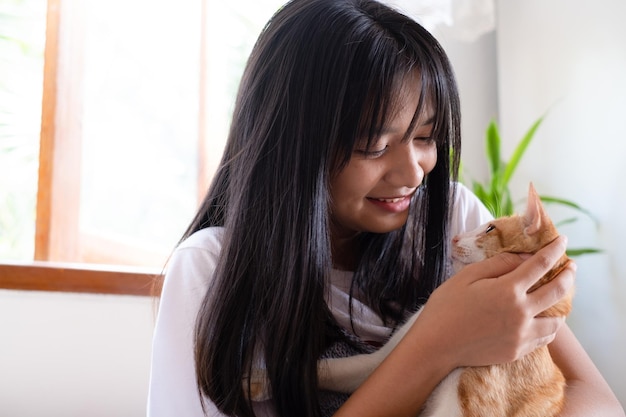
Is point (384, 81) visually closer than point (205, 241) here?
Yes

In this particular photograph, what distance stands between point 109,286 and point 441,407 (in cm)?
118

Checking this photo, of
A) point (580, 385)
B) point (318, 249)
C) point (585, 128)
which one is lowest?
point (580, 385)

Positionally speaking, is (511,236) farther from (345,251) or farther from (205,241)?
(205,241)

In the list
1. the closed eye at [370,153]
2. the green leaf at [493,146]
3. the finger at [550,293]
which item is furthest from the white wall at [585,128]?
the closed eye at [370,153]

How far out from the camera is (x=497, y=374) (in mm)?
903

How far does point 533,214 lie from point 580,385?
1.07ft

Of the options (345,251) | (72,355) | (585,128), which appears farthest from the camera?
(585,128)

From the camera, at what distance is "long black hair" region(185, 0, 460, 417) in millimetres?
909

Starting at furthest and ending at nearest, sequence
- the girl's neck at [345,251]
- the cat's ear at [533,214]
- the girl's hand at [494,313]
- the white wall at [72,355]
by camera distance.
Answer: the white wall at [72,355] < the girl's neck at [345,251] < the cat's ear at [533,214] < the girl's hand at [494,313]

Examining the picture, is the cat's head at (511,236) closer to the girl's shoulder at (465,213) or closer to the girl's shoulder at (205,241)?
the girl's shoulder at (465,213)

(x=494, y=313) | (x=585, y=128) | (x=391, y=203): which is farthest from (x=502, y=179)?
(x=494, y=313)

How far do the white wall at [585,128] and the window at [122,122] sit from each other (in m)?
1.01

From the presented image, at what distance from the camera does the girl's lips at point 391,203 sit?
1000 millimetres

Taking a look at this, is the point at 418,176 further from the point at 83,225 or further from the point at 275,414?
the point at 83,225
